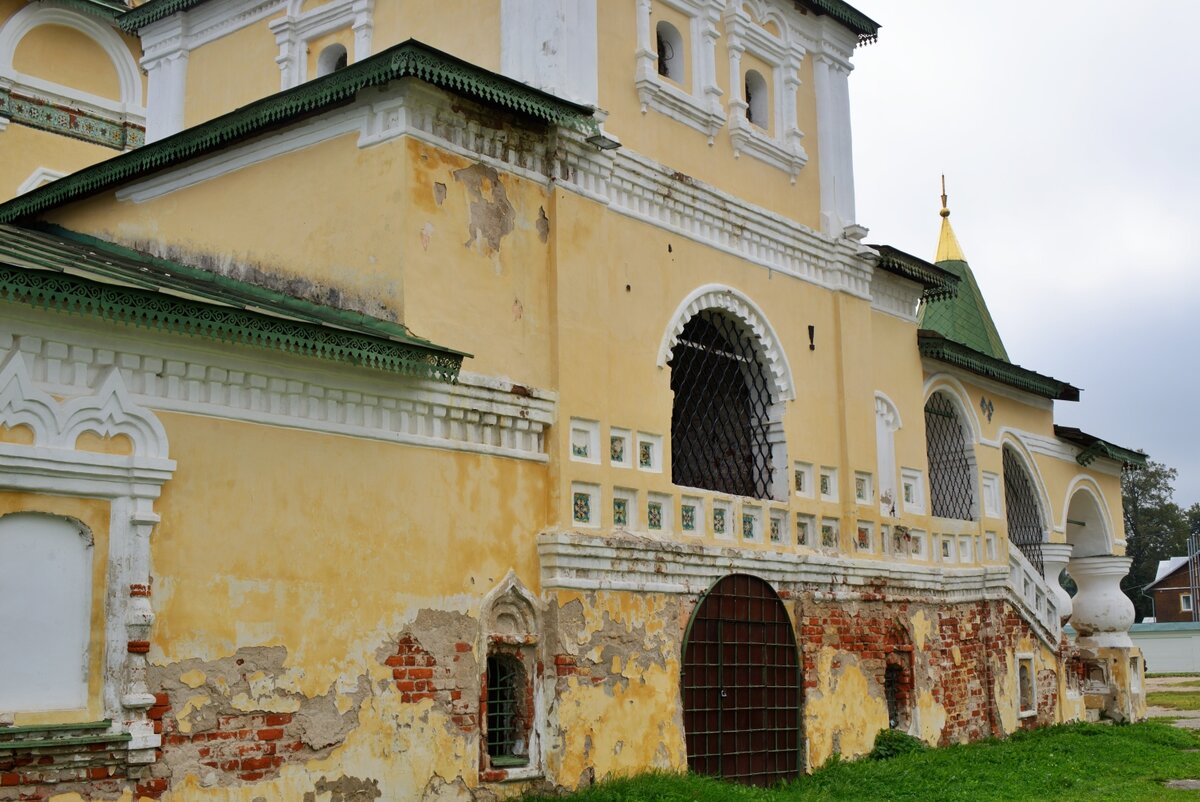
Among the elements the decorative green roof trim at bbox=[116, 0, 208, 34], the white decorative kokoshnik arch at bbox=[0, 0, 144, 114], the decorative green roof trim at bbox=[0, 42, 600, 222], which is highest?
the white decorative kokoshnik arch at bbox=[0, 0, 144, 114]

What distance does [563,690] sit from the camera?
8617 mm

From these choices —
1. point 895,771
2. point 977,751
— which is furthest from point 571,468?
point 977,751

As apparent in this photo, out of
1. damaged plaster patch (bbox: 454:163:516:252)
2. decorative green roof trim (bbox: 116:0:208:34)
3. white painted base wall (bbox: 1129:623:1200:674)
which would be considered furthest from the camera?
white painted base wall (bbox: 1129:623:1200:674)

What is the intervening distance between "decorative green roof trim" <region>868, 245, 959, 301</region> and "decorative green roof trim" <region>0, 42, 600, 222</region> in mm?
4419

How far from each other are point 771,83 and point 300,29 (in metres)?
4.15

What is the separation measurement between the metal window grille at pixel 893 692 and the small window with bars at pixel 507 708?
4.91 m

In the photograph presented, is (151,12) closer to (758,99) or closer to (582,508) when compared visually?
(758,99)

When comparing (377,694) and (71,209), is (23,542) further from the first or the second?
(71,209)

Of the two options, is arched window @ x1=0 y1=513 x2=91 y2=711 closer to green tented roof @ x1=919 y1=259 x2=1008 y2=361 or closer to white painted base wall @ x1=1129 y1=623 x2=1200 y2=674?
green tented roof @ x1=919 y1=259 x2=1008 y2=361

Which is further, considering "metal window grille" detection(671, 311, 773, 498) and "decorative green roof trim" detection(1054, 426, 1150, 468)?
"decorative green roof trim" detection(1054, 426, 1150, 468)

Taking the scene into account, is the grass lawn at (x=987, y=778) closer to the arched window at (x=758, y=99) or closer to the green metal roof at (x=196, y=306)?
the green metal roof at (x=196, y=306)

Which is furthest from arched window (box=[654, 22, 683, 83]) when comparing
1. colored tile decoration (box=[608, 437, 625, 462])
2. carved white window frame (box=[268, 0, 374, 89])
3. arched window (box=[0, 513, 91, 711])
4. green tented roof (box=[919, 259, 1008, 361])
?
green tented roof (box=[919, 259, 1008, 361])

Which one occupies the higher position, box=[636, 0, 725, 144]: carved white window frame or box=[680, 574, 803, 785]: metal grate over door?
box=[636, 0, 725, 144]: carved white window frame

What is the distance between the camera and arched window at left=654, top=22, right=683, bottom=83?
1095 cm
